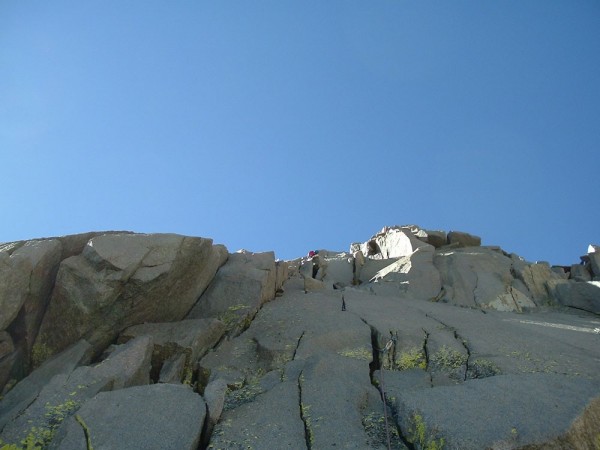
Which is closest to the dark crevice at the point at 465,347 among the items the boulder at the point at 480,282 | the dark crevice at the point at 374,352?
the dark crevice at the point at 374,352

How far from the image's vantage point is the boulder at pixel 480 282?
86.7 feet

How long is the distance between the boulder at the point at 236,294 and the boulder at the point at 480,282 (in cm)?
1245

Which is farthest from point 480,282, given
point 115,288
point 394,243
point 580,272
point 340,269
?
point 115,288

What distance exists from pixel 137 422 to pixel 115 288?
17.2 feet

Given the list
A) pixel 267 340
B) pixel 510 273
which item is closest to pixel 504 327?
pixel 267 340

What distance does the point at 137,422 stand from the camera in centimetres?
976

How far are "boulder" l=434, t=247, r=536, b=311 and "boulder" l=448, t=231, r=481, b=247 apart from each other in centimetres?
289

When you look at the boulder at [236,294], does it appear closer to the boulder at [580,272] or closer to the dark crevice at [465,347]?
the dark crevice at [465,347]

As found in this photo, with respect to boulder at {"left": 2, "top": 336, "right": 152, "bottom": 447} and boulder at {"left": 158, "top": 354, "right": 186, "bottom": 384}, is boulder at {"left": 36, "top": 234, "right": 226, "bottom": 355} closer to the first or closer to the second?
boulder at {"left": 2, "top": 336, "right": 152, "bottom": 447}

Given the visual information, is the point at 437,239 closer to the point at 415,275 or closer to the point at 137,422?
the point at 415,275

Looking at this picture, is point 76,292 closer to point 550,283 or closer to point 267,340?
point 267,340

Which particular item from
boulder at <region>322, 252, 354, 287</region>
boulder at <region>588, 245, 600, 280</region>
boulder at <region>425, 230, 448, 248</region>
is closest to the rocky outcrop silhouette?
boulder at <region>322, 252, 354, 287</region>

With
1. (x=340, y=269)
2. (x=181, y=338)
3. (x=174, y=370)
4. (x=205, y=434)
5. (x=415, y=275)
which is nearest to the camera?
(x=205, y=434)

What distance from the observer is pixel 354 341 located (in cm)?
1470
